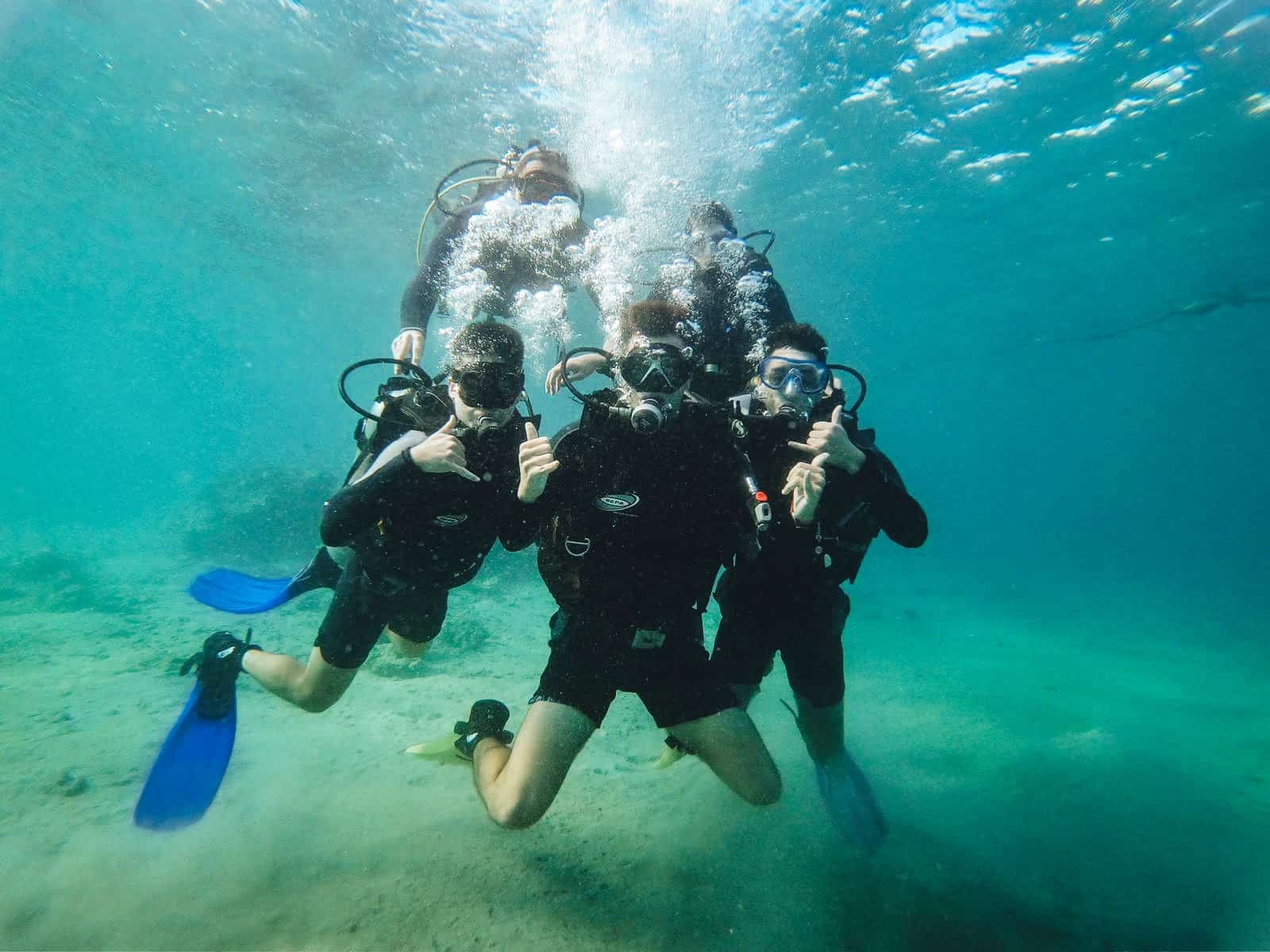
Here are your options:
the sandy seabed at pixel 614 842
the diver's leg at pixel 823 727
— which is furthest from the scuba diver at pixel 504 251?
the diver's leg at pixel 823 727

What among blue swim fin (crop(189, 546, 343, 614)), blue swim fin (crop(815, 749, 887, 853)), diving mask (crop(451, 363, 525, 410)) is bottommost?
blue swim fin (crop(815, 749, 887, 853))

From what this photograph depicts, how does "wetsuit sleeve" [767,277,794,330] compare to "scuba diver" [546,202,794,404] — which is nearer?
"scuba diver" [546,202,794,404]

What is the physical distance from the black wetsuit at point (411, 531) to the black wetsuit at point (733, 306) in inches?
96.6

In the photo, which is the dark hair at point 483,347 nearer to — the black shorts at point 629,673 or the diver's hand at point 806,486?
the black shorts at point 629,673

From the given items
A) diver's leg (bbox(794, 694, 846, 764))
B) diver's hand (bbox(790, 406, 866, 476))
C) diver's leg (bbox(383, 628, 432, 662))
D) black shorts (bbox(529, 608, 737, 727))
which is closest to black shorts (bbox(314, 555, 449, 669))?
diver's leg (bbox(383, 628, 432, 662))

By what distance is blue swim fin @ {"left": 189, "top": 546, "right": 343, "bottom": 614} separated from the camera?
524 centimetres

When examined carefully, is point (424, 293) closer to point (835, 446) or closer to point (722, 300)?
point (722, 300)

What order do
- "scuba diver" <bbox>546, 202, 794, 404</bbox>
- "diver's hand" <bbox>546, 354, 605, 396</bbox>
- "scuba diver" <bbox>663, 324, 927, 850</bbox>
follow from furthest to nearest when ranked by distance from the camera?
"scuba diver" <bbox>546, 202, 794, 404</bbox>, "diver's hand" <bbox>546, 354, 605, 396</bbox>, "scuba diver" <bbox>663, 324, 927, 850</bbox>

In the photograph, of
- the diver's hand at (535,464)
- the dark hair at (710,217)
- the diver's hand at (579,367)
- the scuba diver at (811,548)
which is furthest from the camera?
the dark hair at (710,217)

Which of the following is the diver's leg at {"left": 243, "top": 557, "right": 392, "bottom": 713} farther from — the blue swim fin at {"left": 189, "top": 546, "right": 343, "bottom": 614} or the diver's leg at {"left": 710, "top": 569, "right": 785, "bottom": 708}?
the diver's leg at {"left": 710, "top": 569, "right": 785, "bottom": 708}

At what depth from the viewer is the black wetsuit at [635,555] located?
11.9ft

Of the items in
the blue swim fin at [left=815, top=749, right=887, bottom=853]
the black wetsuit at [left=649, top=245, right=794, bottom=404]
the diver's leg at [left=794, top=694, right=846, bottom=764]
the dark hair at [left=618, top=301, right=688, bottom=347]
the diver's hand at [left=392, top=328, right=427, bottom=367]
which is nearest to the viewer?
the dark hair at [left=618, top=301, right=688, bottom=347]

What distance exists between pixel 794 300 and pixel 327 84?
70.0 ft

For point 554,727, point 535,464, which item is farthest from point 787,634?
point 535,464
